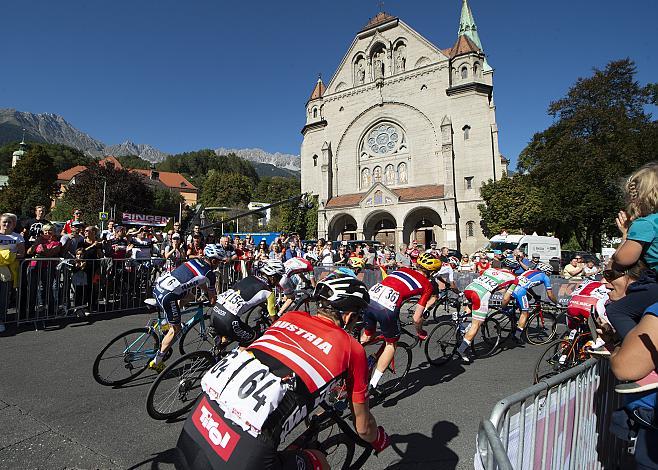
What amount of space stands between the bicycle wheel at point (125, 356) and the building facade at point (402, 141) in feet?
100

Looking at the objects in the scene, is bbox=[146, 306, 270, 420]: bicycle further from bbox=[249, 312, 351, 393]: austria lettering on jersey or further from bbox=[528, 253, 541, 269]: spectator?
bbox=[528, 253, 541, 269]: spectator

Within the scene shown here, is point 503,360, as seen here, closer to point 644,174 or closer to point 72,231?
point 644,174

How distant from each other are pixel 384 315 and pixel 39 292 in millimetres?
7333

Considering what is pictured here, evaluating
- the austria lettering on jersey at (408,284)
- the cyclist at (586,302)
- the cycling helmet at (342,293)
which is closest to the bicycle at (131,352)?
the austria lettering on jersey at (408,284)

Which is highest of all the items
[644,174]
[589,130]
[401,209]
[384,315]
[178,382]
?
[589,130]

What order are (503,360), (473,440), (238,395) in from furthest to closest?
(503,360)
(473,440)
(238,395)

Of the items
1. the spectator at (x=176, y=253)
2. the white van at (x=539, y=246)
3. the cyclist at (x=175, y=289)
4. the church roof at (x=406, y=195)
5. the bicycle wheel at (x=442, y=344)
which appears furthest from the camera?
the church roof at (x=406, y=195)

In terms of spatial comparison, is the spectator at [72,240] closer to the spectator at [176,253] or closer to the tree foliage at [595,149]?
the spectator at [176,253]

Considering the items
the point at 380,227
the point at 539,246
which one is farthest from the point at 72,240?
the point at 380,227

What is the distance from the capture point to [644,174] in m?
2.24

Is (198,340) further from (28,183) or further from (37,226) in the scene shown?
(28,183)

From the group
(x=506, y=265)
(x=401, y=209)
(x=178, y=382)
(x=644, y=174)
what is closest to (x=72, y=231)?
(x=178, y=382)

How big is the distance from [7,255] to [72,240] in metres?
1.64

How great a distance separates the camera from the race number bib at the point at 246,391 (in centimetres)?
172
